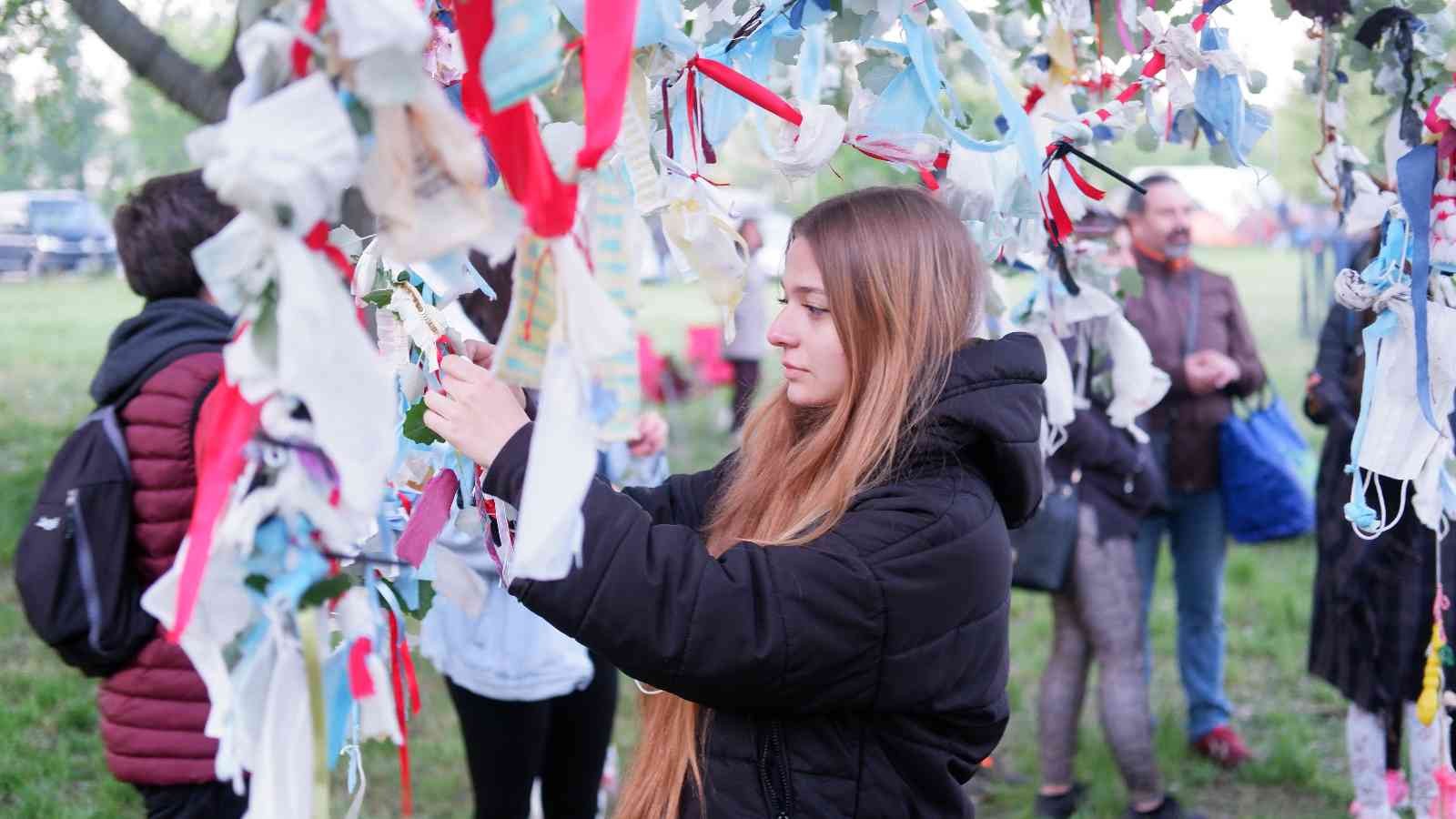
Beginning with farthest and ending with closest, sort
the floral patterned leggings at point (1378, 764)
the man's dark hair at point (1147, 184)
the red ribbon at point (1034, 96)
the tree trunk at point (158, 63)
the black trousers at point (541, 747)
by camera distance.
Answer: the man's dark hair at point (1147, 184)
the tree trunk at point (158, 63)
the floral patterned leggings at point (1378, 764)
the black trousers at point (541, 747)
the red ribbon at point (1034, 96)

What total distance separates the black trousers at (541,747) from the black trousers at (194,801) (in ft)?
1.87

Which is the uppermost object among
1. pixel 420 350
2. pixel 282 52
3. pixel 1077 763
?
pixel 282 52

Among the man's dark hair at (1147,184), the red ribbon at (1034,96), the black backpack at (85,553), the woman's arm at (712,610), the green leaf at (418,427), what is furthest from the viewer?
the man's dark hair at (1147,184)

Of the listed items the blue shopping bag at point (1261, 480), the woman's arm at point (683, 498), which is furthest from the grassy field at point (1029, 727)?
the woman's arm at point (683, 498)

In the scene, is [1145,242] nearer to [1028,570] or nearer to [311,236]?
[1028,570]

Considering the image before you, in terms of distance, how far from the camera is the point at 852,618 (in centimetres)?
145

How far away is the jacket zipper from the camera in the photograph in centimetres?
153

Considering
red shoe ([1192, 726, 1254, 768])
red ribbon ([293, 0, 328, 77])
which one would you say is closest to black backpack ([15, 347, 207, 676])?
red ribbon ([293, 0, 328, 77])

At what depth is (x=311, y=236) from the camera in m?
1.00

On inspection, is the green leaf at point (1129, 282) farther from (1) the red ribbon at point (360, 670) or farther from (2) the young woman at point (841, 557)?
(1) the red ribbon at point (360, 670)

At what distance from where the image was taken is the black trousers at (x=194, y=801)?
224cm

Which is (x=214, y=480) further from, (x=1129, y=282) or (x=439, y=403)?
(x=1129, y=282)

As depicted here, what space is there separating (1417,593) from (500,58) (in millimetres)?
2724

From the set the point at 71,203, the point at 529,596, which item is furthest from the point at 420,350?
the point at 71,203
